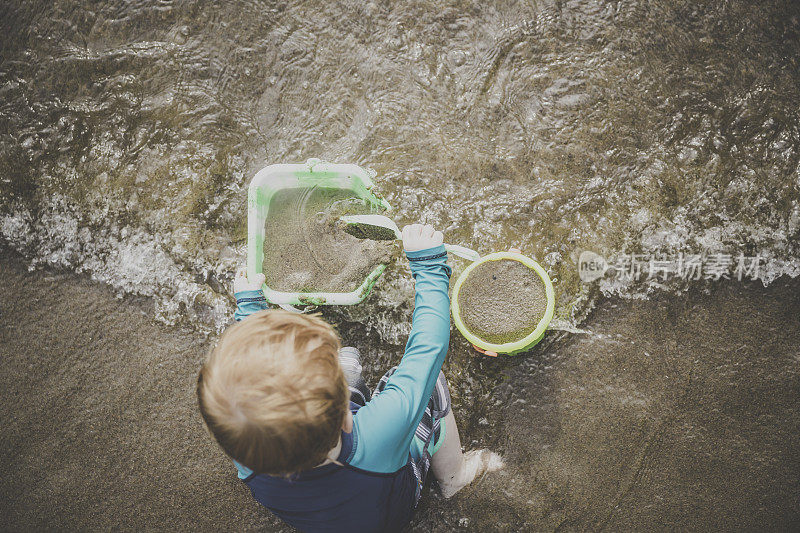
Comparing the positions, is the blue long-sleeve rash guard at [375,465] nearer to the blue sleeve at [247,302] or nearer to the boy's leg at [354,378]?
the boy's leg at [354,378]

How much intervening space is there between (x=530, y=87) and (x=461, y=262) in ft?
2.77

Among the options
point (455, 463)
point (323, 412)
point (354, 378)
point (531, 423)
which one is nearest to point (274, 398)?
point (323, 412)

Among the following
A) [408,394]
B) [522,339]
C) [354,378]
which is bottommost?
[354,378]

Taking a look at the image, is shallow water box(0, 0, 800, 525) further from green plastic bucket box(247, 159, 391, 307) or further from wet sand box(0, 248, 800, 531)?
green plastic bucket box(247, 159, 391, 307)

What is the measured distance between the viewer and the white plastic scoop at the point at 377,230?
180cm

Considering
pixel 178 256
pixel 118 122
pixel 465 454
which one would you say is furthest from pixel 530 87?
pixel 118 122

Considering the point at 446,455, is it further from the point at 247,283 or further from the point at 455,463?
the point at 247,283

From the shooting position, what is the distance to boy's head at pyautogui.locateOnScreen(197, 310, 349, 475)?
1043mm

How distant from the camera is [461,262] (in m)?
2.11

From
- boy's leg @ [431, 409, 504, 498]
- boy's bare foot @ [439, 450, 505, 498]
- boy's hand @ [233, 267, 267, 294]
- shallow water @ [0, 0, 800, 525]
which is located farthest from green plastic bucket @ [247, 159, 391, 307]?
boy's bare foot @ [439, 450, 505, 498]

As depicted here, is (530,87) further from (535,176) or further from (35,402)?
(35,402)

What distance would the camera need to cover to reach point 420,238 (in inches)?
62.8

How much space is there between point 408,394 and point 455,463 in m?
0.74

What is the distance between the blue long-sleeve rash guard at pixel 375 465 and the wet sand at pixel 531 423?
694 millimetres
